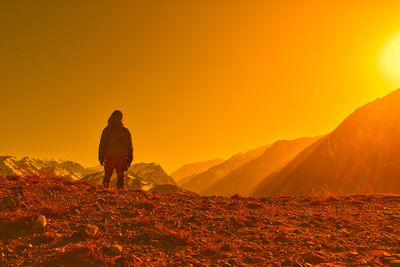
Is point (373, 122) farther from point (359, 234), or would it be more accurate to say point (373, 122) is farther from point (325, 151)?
point (359, 234)

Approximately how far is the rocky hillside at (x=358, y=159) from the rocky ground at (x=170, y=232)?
12198 centimetres

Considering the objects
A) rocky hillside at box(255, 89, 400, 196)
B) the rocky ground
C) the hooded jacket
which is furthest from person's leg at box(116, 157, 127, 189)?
rocky hillside at box(255, 89, 400, 196)

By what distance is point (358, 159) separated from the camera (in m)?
135

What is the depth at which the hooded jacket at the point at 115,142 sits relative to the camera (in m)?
13.4

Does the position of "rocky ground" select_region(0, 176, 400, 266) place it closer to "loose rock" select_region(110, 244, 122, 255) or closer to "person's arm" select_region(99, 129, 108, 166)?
"loose rock" select_region(110, 244, 122, 255)

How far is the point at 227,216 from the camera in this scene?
8641 mm

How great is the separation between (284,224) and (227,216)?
165 centimetres

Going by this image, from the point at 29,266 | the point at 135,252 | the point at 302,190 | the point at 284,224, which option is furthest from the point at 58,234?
the point at 302,190

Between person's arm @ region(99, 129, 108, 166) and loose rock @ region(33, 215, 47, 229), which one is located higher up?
person's arm @ region(99, 129, 108, 166)

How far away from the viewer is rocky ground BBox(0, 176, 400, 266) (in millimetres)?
5426

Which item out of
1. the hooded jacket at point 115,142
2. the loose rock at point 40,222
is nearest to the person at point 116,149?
the hooded jacket at point 115,142

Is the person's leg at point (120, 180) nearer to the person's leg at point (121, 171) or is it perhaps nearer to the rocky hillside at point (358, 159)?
the person's leg at point (121, 171)

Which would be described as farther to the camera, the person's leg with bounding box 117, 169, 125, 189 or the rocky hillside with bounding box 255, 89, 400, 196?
the rocky hillside with bounding box 255, 89, 400, 196

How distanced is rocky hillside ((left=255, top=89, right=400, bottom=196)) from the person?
120849 mm
